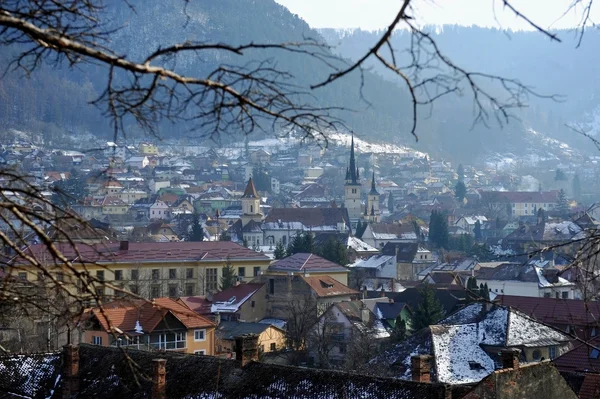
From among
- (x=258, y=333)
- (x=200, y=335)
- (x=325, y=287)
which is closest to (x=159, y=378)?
(x=200, y=335)

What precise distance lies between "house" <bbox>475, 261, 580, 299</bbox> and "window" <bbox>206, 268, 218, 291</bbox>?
532 inches

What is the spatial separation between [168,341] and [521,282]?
25.6 m

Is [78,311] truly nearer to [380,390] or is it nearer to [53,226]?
[53,226]

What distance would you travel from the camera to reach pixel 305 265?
165 feet

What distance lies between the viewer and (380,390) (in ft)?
48.8

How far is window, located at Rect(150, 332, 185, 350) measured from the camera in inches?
1145

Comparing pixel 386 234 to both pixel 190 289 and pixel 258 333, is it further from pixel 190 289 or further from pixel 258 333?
pixel 258 333

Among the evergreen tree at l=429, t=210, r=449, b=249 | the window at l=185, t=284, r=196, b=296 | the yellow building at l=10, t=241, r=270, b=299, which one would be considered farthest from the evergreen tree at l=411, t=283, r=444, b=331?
the evergreen tree at l=429, t=210, r=449, b=249

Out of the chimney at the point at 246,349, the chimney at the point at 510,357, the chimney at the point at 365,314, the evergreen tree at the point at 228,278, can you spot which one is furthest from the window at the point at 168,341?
the evergreen tree at the point at 228,278

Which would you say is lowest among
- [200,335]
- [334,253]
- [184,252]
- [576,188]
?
[200,335]

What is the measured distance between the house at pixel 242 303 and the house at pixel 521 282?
1109 centimetres

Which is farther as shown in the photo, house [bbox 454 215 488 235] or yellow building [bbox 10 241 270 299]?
house [bbox 454 215 488 235]

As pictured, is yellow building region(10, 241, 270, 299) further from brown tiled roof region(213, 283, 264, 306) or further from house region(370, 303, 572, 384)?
house region(370, 303, 572, 384)

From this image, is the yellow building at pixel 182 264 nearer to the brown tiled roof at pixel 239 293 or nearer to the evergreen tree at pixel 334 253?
the brown tiled roof at pixel 239 293
